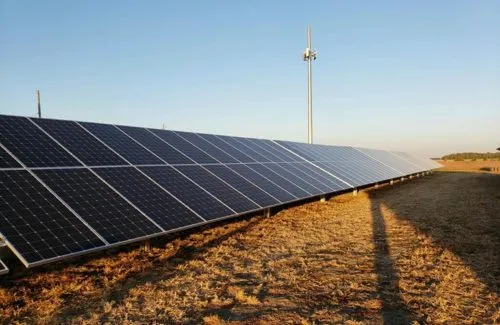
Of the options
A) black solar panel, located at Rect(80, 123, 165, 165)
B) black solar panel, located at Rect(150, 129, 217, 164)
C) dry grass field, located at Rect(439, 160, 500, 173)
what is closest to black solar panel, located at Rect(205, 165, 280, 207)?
black solar panel, located at Rect(150, 129, 217, 164)

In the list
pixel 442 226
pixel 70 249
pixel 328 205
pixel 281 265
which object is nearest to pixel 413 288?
pixel 281 265

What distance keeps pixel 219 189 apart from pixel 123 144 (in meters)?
3.69

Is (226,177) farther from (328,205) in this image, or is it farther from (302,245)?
(328,205)

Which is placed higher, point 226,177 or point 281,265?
point 226,177

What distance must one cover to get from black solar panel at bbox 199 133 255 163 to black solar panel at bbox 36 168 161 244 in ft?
27.9

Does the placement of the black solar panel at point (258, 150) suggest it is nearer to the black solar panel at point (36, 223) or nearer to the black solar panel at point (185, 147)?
the black solar panel at point (185, 147)

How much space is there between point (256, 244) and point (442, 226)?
732 cm

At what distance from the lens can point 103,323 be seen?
6430mm

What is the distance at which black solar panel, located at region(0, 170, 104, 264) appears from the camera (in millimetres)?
6820

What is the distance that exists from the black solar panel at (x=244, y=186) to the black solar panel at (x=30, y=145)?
5.34 m


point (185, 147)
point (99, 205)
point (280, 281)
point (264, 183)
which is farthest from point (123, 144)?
point (280, 281)

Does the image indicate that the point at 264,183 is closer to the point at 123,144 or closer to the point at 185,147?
the point at 185,147

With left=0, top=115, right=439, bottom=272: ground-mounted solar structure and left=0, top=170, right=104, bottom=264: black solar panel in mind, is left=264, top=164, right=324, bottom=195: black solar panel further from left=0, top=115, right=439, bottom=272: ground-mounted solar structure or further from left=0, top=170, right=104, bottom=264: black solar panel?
left=0, top=170, right=104, bottom=264: black solar panel

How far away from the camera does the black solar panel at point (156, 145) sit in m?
14.1
